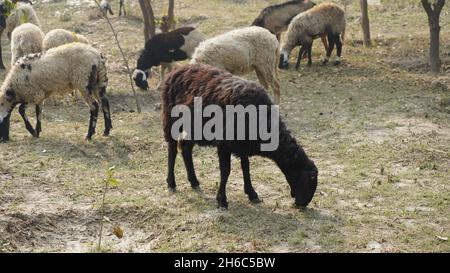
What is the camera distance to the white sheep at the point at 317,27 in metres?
15.5

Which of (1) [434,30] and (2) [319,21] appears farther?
(2) [319,21]

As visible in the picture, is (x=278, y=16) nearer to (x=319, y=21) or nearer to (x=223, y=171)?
(x=319, y=21)

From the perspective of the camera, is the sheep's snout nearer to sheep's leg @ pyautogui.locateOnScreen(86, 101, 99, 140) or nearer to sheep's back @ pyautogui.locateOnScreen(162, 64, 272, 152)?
sheep's leg @ pyautogui.locateOnScreen(86, 101, 99, 140)

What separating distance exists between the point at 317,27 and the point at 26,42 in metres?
6.87

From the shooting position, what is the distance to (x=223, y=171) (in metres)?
7.59

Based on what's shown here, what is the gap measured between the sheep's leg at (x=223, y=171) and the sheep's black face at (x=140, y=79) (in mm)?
6372

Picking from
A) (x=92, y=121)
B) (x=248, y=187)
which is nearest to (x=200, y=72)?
(x=248, y=187)

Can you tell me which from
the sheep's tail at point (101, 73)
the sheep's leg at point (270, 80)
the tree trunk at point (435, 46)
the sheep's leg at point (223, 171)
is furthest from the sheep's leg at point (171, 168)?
the tree trunk at point (435, 46)

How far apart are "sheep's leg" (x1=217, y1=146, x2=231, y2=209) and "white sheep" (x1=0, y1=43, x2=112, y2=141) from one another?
152 inches

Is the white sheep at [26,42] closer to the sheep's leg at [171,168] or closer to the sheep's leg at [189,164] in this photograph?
the sheep's leg at [171,168]
